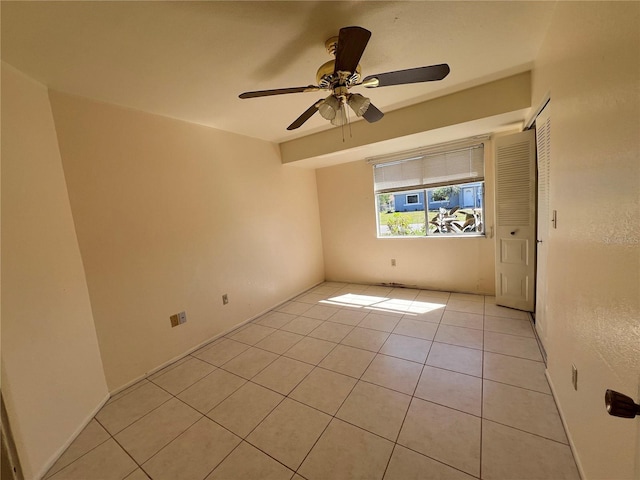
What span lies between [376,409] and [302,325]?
1.49 m

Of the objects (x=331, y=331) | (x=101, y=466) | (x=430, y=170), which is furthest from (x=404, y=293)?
(x=101, y=466)

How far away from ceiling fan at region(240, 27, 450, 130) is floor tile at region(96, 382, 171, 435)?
2.37m

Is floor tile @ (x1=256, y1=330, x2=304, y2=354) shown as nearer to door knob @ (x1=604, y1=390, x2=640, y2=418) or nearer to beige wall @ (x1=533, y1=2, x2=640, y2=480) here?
beige wall @ (x1=533, y1=2, x2=640, y2=480)

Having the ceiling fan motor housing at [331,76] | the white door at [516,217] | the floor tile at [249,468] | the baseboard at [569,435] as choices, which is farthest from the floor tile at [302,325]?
the ceiling fan motor housing at [331,76]

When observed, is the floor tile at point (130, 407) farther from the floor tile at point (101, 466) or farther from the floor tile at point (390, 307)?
the floor tile at point (390, 307)

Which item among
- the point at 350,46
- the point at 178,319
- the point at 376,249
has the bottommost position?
the point at 178,319

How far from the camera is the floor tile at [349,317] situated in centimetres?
301

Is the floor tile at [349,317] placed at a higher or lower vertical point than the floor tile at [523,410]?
higher

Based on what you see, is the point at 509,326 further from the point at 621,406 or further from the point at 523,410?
the point at 621,406

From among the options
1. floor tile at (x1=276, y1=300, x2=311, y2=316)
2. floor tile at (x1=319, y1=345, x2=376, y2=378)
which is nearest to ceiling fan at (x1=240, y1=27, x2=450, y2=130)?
floor tile at (x1=319, y1=345, x2=376, y2=378)

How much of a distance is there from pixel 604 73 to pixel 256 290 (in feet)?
11.1

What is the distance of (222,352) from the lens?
2588 millimetres

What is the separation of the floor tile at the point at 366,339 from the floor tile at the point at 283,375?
21.3 inches

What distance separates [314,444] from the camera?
1.49m
